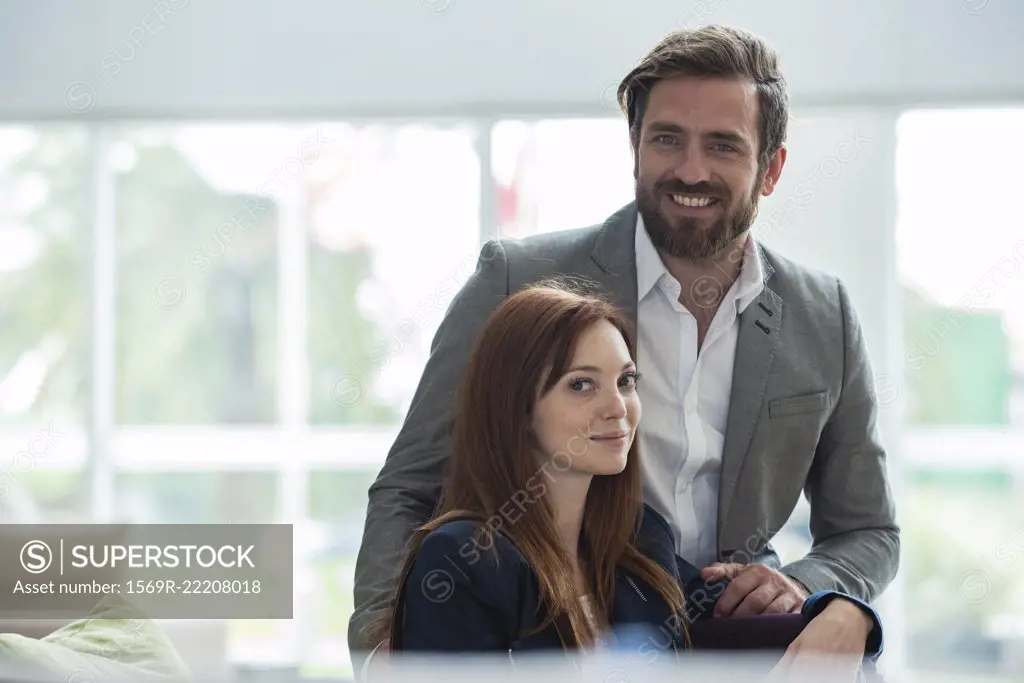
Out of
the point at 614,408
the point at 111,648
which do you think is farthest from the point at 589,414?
the point at 111,648

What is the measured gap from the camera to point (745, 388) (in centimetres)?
154

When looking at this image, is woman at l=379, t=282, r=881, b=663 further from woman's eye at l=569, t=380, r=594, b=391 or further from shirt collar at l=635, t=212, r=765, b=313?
shirt collar at l=635, t=212, r=765, b=313

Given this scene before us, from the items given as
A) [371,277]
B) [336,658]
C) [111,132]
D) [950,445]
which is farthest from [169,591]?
[950,445]

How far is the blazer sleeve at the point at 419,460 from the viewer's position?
1400mm

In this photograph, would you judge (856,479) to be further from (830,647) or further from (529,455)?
(529,455)

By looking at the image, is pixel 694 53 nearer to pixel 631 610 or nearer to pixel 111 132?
pixel 631 610

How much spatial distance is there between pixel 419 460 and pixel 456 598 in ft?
1.09

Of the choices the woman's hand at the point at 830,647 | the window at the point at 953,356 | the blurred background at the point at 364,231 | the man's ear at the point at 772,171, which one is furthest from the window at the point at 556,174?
the woman's hand at the point at 830,647

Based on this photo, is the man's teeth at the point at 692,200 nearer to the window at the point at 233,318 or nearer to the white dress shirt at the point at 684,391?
the white dress shirt at the point at 684,391

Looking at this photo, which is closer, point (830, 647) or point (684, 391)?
point (830, 647)

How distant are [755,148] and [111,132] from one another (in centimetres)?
259

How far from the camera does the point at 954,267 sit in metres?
3.12

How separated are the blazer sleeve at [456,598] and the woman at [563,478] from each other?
3 cm

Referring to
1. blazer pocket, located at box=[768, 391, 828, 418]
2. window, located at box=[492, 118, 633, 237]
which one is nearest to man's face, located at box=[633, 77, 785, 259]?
blazer pocket, located at box=[768, 391, 828, 418]
